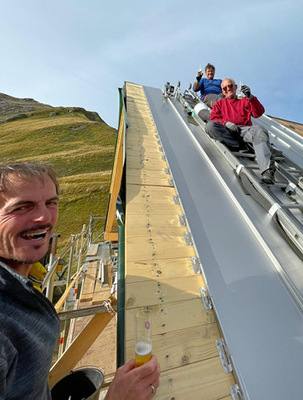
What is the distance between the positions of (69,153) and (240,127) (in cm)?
4123

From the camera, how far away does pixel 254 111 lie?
11.8 ft

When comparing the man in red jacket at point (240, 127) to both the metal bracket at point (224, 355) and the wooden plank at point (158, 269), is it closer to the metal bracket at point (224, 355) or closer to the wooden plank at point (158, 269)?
the wooden plank at point (158, 269)

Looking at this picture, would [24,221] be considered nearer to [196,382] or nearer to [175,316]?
[175,316]

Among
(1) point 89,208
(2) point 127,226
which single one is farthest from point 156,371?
(1) point 89,208

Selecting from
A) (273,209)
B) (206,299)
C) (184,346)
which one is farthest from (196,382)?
(273,209)

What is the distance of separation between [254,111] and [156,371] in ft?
13.5

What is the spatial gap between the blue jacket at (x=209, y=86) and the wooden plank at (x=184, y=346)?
7.44 metres

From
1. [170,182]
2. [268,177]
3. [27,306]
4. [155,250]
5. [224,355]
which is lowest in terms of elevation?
[224,355]

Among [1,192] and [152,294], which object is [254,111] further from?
[1,192]

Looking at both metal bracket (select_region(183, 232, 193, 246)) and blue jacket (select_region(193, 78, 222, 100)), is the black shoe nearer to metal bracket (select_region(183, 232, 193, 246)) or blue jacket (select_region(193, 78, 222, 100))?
metal bracket (select_region(183, 232, 193, 246))

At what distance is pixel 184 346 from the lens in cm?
132

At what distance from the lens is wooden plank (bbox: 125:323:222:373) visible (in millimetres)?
1253

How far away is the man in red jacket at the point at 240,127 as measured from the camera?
2977mm

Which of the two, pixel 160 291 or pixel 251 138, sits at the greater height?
pixel 251 138
